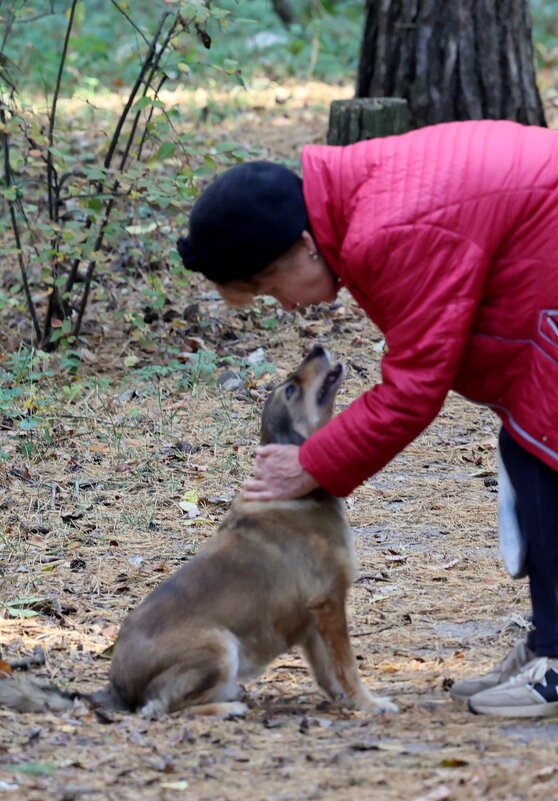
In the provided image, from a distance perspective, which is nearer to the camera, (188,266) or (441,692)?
(188,266)

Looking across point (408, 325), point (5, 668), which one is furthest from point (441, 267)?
point (5, 668)

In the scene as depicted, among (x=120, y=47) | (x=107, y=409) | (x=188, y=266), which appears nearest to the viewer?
(x=188, y=266)

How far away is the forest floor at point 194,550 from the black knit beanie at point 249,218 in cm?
159

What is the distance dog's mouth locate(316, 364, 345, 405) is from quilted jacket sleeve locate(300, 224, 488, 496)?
938mm

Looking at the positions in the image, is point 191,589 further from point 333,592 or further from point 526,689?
point 526,689

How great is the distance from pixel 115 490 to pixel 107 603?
1376 mm

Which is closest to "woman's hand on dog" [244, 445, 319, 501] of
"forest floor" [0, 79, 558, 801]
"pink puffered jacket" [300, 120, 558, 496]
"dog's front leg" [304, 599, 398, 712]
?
"pink puffered jacket" [300, 120, 558, 496]

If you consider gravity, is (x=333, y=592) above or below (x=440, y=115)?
below

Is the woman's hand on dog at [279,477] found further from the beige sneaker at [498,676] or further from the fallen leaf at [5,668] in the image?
the fallen leaf at [5,668]

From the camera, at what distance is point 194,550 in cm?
591

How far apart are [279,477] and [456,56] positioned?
7.21 metres

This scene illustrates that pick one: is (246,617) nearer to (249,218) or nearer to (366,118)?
(249,218)

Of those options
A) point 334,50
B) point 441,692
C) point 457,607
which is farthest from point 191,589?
point 334,50

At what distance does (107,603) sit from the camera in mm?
5367
